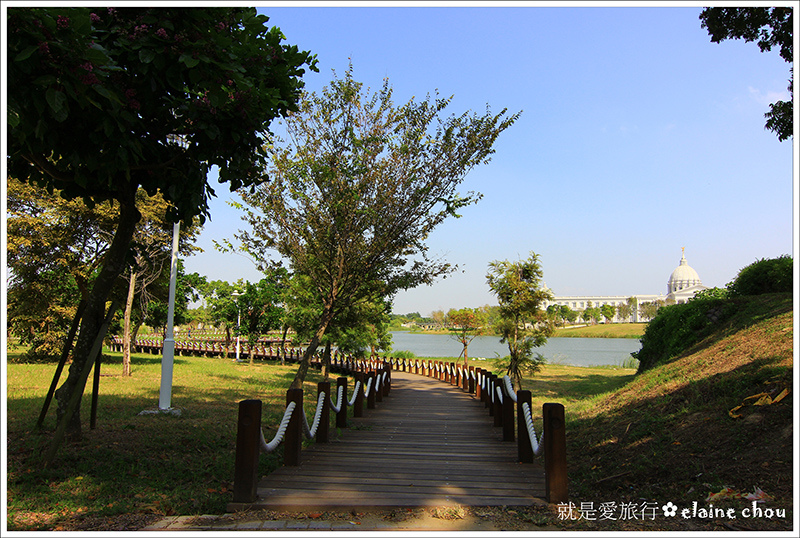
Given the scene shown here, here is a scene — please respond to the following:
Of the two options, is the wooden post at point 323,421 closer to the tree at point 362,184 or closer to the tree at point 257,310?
the tree at point 362,184

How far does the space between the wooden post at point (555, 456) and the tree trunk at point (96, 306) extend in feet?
17.3

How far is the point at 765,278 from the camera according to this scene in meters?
14.3

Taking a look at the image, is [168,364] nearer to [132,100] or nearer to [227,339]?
[132,100]

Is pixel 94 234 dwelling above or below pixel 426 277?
above

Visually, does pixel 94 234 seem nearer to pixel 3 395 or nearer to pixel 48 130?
pixel 48 130

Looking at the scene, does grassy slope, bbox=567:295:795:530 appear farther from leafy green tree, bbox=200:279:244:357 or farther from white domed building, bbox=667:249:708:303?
white domed building, bbox=667:249:708:303

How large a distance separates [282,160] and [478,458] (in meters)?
7.70

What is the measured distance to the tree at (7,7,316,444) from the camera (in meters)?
4.14

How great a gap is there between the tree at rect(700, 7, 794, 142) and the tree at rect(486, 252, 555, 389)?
8779mm

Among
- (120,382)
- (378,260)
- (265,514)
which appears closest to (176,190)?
(265,514)

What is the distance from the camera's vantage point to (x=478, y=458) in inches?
261

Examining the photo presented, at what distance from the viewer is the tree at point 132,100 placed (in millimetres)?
4137

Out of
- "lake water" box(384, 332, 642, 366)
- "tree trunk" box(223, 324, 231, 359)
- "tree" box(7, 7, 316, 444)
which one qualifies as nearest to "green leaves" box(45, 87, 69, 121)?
"tree" box(7, 7, 316, 444)

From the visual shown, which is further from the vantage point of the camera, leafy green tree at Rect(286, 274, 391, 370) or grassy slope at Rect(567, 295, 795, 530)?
leafy green tree at Rect(286, 274, 391, 370)
